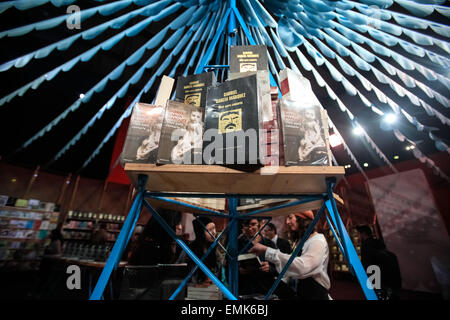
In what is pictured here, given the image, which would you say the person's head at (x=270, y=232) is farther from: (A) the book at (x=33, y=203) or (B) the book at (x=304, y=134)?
(A) the book at (x=33, y=203)

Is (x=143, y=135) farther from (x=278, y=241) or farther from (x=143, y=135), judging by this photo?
(x=278, y=241)

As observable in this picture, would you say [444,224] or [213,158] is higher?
[444,224]

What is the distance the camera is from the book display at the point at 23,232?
835 cm

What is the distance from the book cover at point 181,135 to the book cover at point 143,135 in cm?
9

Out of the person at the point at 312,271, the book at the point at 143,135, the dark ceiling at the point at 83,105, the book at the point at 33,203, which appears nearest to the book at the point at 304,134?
the book at the point at 143,135

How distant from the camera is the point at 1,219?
8336mm

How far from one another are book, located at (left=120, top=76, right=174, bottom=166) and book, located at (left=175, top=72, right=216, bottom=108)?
0.86ft

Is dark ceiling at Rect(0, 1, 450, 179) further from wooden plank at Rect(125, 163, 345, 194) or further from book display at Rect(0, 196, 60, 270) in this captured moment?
wooden plank at Rect(125, 163, 345, 194)

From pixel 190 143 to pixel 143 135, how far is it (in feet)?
0.94

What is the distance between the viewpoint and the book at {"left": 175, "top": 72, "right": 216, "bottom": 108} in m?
1.40

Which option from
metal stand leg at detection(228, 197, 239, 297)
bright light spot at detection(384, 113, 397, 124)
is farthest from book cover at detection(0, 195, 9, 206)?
bright light spot at detection(384, 113, 397, 124)
